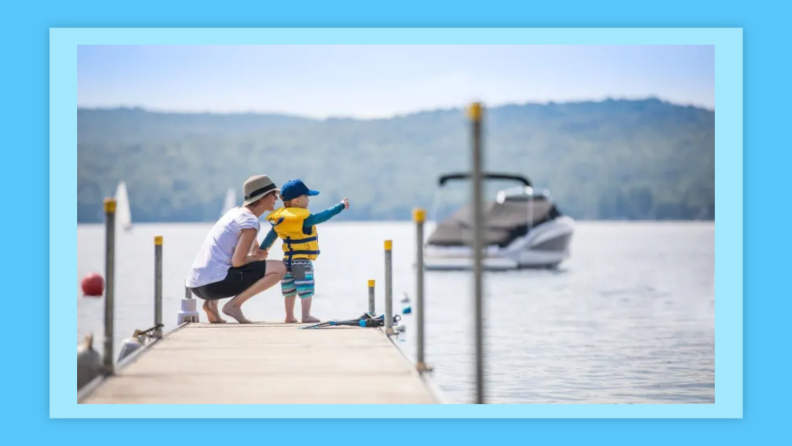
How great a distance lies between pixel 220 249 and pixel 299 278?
25.5 inches

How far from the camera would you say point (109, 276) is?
620 centimetres

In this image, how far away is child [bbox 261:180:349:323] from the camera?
28.2 ft

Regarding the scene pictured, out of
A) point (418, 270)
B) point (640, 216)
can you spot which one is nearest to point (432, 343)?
point (418, 270)

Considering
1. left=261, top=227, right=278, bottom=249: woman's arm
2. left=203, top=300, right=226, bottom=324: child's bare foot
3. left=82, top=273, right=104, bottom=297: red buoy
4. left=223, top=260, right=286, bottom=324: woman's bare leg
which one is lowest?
left=82, top=273, right=104, bottom=297: red buoy

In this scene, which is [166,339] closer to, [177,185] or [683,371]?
[683,371]

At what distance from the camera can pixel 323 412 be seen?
6.00 metres

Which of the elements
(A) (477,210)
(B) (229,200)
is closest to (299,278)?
(A) (477,210)

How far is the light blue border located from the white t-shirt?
55.8 inches

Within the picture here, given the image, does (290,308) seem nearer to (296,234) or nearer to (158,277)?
(296,234)

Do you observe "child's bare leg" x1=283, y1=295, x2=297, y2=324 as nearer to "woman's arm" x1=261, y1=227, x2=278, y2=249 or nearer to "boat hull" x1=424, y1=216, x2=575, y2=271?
"woman's arm" x1=261, y1=227, x2=278, y2=249

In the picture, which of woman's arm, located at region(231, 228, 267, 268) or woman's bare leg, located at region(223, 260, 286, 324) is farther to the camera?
woman's bare leg, located at region(223, 260, 286, 324)

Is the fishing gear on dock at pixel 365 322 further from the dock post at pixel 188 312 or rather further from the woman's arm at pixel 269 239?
the dock post at pixel 188 312

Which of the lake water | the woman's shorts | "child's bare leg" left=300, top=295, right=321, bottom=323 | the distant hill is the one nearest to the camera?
the woman's shorts

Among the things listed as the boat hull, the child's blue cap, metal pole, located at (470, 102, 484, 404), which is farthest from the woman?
the boat hull
